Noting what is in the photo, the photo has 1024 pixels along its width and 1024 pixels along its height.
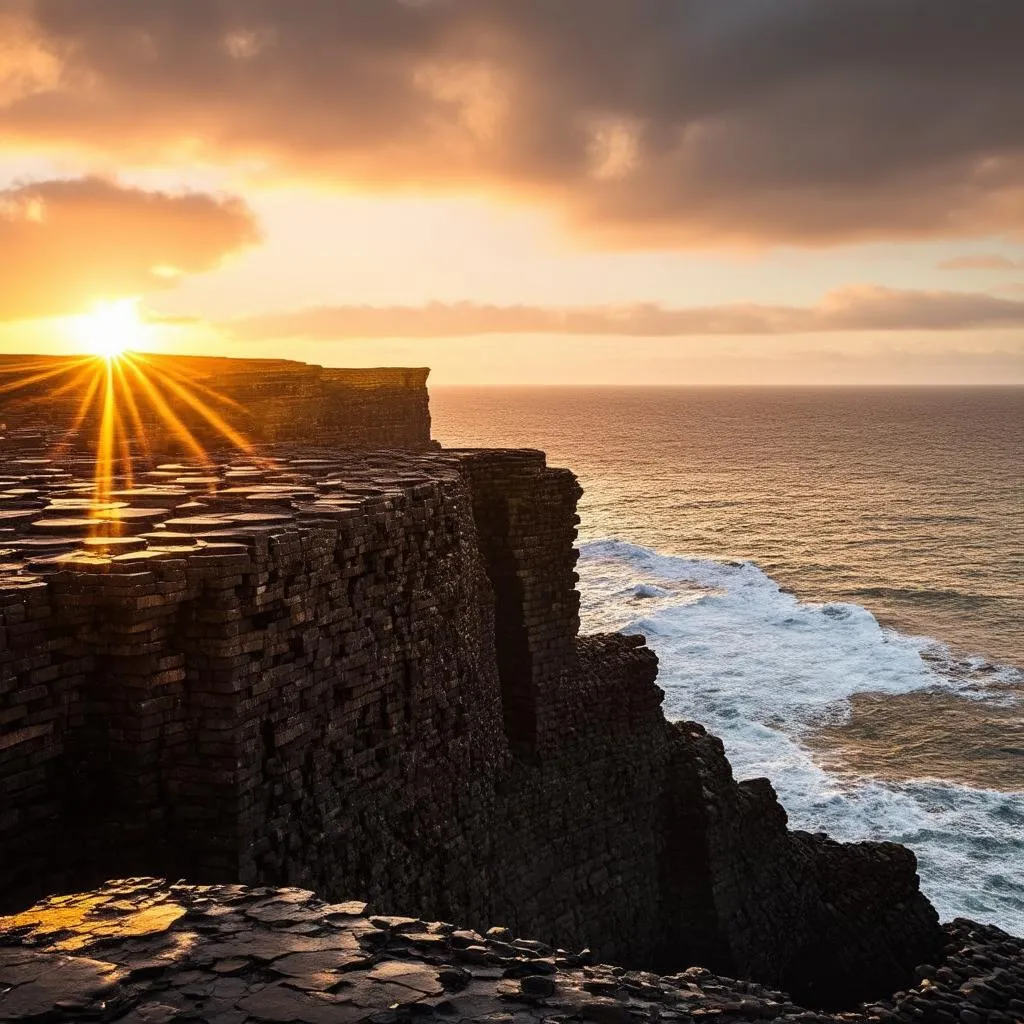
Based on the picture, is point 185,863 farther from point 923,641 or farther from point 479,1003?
point 923,641

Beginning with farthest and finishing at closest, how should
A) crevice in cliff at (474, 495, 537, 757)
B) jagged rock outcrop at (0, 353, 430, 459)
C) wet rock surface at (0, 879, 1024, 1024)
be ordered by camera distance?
1. jagged rock outcrop at (0, 353, 430, 459)
2. crevice in cliff at (474, 495, 537, 757)
3. wet rock surface at (0, 879, 1024, 1024)

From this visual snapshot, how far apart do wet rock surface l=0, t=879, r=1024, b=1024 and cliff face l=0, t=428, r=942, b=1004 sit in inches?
40.3

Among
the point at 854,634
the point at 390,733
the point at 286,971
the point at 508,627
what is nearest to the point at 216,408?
the point at 508,627

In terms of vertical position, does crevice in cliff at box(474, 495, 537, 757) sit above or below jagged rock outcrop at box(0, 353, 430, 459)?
below

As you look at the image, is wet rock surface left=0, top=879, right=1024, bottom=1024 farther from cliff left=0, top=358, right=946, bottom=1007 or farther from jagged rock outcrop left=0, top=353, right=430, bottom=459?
jagged rock outcrop left=0, top=353, right=430, bottom=459

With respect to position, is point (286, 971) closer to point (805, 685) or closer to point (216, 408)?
point (216, 408)

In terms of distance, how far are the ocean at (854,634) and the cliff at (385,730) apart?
34.7 ft

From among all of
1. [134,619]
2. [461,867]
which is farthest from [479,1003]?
[461,867]

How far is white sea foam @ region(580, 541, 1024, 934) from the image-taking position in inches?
1009

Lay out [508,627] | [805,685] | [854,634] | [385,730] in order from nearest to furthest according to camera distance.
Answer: [385,730] < [508,627] < [805,685] < [854,634]

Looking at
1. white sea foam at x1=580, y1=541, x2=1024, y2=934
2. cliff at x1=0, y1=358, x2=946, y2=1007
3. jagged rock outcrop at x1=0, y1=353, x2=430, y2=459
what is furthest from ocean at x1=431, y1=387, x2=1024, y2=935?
jagged rock outcrop at x1=0, y1=353, x2=430, y2=459

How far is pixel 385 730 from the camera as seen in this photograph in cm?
891

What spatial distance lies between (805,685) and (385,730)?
1257 inches

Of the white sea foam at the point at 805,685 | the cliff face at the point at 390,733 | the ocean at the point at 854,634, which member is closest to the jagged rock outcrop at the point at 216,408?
the cliff face at the point at 390,733
